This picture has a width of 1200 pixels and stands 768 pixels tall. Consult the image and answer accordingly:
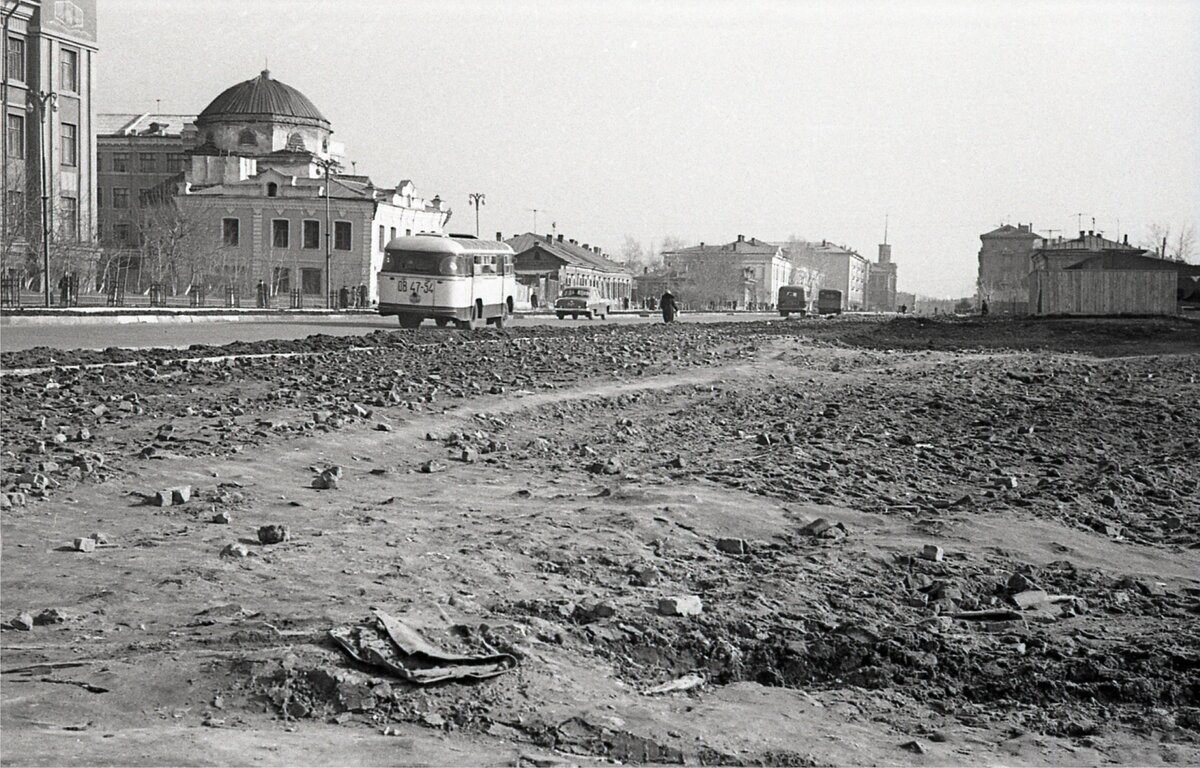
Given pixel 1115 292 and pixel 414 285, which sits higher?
pixel 1115 292

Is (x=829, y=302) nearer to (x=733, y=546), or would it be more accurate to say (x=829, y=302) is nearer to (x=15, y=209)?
(x=15, y=209)

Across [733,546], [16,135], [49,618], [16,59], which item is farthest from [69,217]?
[49,618]

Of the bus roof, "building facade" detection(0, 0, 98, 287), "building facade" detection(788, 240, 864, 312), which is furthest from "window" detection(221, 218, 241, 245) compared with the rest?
Answer: "building facade" detection(788, 240, 864, 312)

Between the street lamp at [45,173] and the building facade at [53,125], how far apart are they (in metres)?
0.14

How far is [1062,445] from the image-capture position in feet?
41.8

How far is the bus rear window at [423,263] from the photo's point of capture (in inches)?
1342

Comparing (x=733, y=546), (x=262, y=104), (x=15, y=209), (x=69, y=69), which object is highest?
(x=262, y=104)

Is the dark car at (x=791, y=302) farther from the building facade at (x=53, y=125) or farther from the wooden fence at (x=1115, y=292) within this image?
the building facade at (x=53, y=125)

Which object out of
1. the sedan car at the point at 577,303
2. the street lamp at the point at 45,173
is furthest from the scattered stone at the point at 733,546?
the sedan car at the point at 577,303

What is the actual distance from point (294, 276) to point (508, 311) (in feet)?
144

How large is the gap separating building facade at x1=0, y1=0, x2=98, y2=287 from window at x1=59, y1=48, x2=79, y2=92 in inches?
2.0

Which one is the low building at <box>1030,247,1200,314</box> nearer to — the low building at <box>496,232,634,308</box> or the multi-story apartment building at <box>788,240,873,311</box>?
the low building at <box>496,232,634,308</box>

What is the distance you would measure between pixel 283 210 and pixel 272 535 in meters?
78.0

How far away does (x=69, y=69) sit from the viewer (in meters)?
61.4
